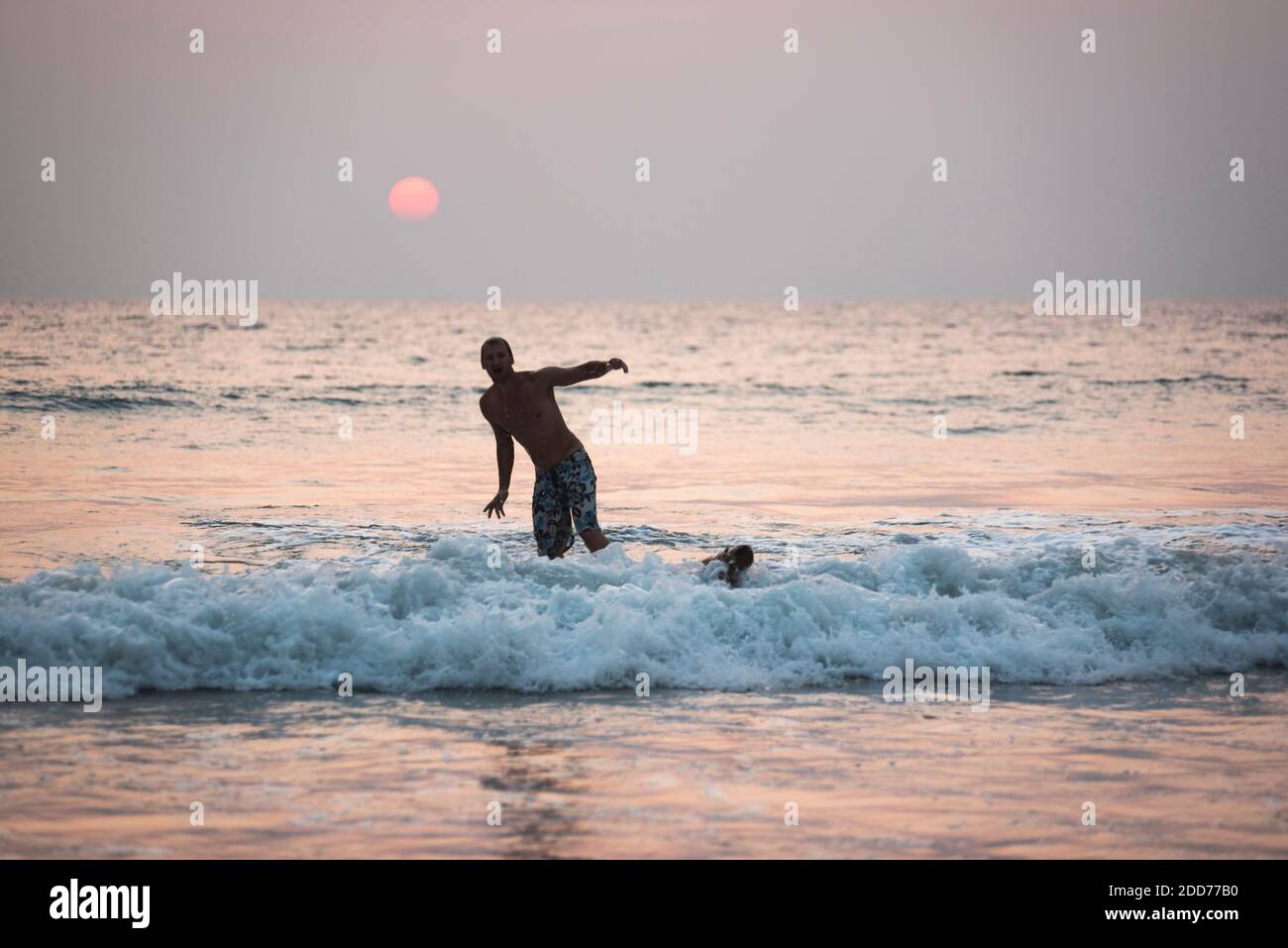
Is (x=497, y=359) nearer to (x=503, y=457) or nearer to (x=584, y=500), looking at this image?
(x=503, y=457)

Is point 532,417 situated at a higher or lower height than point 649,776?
higher

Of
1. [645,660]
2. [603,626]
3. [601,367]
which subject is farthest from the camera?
[601,367]

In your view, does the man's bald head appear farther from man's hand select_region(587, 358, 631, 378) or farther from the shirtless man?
man's hand select_region(587, 358, 631, 378)

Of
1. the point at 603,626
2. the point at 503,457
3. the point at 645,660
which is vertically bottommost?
the point at 645,660

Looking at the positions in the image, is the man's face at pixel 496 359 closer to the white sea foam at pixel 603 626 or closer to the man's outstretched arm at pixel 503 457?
the man's outstretched arm at pixel 503 457

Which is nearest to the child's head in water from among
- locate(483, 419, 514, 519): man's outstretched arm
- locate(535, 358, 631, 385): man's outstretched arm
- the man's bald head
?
locate(535, 358, 631, 385): man's outstretched arm

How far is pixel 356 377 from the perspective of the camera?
33.2 metres

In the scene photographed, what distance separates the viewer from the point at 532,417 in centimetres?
865

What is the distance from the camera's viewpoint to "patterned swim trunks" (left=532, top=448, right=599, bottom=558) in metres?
8.74

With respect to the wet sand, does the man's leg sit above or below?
above

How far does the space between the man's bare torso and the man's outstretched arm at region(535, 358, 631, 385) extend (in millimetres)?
74

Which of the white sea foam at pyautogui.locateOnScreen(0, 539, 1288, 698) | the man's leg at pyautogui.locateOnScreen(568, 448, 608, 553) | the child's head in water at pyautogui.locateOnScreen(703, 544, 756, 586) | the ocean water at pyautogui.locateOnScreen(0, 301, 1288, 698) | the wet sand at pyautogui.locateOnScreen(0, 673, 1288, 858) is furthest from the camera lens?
the man's leg at pyautogui.locateOnScreen(568, 448, 608, 553)

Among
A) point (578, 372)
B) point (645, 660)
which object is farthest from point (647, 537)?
point (645, 660)

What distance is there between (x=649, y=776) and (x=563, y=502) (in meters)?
3.70
